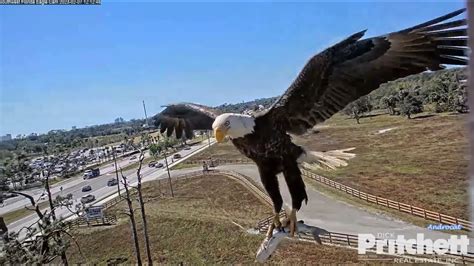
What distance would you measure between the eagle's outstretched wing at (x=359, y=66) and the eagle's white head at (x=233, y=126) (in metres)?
0.12

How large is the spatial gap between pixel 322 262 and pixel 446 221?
2331 millimetres

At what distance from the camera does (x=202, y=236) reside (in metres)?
8.54

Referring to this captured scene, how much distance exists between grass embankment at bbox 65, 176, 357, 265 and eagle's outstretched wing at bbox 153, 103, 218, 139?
345 centimetres

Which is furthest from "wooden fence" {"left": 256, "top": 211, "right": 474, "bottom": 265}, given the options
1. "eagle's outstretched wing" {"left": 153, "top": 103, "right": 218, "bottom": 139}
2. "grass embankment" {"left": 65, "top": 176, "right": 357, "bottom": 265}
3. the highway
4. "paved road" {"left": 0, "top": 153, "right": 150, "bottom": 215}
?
"paved road" {"left": 0, "top": 153, "right": 150, "bottom": 215}

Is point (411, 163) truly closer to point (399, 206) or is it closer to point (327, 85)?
point (399, 206)

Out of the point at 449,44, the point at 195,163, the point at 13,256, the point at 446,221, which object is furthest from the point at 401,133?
the point at 449,44

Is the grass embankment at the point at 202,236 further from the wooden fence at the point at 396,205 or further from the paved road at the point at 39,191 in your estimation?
the paved road at the point at 39,191

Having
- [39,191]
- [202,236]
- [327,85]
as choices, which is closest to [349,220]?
[202,236]

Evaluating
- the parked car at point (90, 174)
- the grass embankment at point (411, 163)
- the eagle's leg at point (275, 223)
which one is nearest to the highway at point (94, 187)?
the parked car at point (90, 174)

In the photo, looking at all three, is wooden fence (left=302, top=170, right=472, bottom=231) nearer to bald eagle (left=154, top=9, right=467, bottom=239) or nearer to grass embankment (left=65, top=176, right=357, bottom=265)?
grass embankment (left=65, top=176, right=357, bottom=265)

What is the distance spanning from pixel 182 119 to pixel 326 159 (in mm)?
1015

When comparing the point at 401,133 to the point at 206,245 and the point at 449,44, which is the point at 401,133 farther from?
the point at 449,44

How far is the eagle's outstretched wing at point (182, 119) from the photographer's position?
2629 mm

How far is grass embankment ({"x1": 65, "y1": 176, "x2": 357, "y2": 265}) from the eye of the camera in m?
6.98
